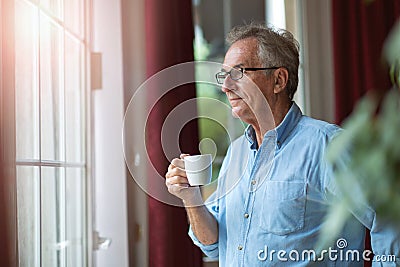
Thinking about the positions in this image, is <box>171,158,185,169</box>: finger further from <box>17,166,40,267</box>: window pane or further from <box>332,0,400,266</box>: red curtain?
<box>332,0,400,266</box>: red curtain

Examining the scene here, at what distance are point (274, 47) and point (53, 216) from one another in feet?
2.75

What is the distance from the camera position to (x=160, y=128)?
8.55 ft

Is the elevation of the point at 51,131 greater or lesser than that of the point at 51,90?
lesser

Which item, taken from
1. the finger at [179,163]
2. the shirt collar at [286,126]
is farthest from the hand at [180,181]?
the shirt collar at [286,126]

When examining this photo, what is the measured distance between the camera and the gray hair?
2072 millimetres

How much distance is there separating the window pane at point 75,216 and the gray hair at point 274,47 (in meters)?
0.69

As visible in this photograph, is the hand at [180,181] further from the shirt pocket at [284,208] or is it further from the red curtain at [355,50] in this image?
the red curtain at [355,50]

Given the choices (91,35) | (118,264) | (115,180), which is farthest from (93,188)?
(91,35)

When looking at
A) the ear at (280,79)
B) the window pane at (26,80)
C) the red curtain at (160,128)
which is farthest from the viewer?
the red curtain at (160,128)

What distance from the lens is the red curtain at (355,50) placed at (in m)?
3.25

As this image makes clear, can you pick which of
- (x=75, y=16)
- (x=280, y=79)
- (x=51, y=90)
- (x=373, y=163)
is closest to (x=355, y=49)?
(x=280, y=79)

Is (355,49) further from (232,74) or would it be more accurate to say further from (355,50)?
(232,74)

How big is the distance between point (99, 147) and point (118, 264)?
457 millimetres

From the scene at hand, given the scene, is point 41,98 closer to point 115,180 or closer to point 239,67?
point 239,67
